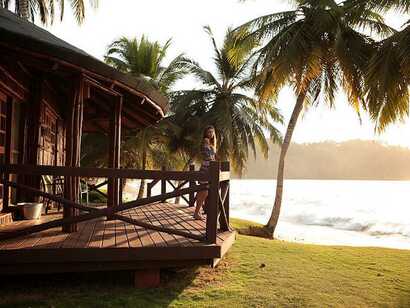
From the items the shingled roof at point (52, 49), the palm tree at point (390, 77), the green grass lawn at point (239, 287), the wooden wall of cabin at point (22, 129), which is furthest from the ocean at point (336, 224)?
the shingled roof at point (52, 49)

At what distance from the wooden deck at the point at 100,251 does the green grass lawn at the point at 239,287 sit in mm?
363

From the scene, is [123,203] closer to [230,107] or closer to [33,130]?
[33,130]

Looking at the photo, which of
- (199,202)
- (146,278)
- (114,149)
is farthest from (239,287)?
(114,149)

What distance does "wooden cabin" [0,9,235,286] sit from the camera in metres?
4.43

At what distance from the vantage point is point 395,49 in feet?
31.9

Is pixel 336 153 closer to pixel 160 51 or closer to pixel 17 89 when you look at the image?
pixel 160 51

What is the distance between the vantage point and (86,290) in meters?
4.79

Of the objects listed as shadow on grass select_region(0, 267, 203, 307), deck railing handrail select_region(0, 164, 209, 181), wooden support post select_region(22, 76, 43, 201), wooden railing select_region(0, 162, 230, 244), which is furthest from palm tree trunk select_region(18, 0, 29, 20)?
shadow on grass select_region(0, 267, 203, 307)

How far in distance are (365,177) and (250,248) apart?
367 feet

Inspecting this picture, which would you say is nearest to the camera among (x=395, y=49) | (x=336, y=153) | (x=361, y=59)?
(x=395, y=49)

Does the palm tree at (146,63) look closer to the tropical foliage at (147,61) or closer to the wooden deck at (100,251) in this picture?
the tropical foliage at (147,61)

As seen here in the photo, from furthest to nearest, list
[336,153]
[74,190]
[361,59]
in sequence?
1. [336,153]
2. [361,59]
3. [74,190]

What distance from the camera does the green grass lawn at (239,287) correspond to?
4.55 m

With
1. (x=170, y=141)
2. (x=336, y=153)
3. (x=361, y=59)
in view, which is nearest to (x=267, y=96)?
(x=361, y=59)
